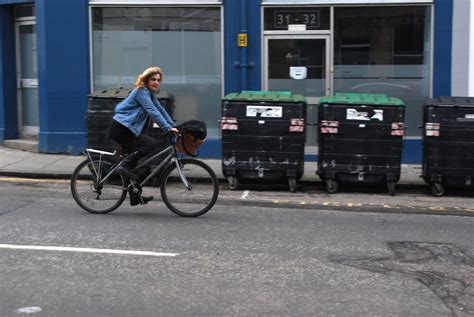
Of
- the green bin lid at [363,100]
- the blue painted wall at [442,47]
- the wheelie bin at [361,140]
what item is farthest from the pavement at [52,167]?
the blue painted wall at [442,47]

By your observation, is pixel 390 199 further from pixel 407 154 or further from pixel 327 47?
pixel 327 47

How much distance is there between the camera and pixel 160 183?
7.16 metres

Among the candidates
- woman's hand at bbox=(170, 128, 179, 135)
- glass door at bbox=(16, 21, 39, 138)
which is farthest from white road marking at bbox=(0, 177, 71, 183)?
woman's hand at bbox=(170, 128, 179, 135)

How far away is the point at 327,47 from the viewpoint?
11.3 m

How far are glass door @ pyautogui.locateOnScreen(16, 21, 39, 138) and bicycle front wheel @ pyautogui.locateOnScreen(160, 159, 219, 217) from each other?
20.8 feet

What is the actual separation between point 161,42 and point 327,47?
3129 mm

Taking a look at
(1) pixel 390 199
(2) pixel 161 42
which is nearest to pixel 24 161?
(2) pixel 161 42

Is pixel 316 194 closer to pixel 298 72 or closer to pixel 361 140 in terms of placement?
pixel 361 140

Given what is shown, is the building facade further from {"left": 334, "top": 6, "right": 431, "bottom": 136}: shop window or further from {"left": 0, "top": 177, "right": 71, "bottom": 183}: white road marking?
{"left": 0, "top": 177, "right": 71, "bottom": 183}: white road marking

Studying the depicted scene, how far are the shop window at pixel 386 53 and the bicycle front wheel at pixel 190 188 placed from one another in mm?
5065

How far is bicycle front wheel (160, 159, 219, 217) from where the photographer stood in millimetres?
7082

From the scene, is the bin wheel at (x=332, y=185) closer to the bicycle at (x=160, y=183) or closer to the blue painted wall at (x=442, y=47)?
the bicycle at (x=160, y=183)

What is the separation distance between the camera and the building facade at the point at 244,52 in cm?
1116

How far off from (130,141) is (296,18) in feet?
17.5
